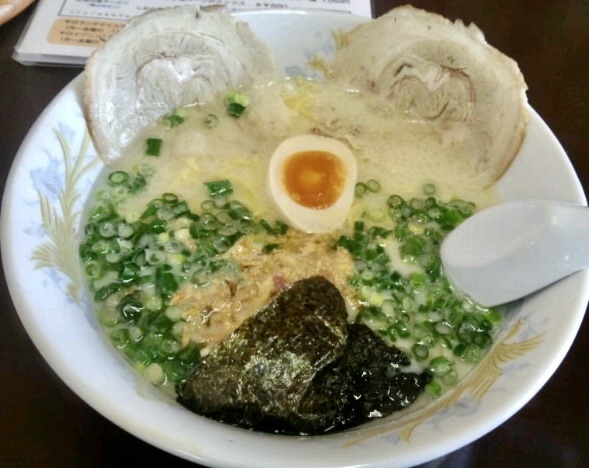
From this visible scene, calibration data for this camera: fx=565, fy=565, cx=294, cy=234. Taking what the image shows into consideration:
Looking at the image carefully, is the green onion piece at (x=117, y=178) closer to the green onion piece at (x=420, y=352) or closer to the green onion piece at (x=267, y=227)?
the green onion piece at (x=267, y=227)

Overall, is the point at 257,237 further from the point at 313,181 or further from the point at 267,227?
the point at 313,181

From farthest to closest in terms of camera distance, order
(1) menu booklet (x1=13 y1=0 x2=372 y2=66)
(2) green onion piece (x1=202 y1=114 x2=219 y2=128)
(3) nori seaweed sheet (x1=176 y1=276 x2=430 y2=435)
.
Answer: (1) menu booklet (x1=13 y1=0 x2=372 y2=66) < (2) green onion piece (x1=202 y1=114 x2=219 y2=128) < (3) nori seaweed sheet (x1=176 y1=276 x2=430 y2=435)

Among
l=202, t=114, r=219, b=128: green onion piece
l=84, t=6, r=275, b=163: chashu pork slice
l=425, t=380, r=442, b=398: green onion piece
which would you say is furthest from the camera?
l=202, t=114, r=219, b=128: green onion piece

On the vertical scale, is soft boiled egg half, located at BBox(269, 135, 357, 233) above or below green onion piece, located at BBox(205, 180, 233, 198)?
below

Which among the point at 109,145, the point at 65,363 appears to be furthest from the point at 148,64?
the point at 65,363

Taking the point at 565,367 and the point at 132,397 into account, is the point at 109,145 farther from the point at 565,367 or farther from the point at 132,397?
the point at 565,367

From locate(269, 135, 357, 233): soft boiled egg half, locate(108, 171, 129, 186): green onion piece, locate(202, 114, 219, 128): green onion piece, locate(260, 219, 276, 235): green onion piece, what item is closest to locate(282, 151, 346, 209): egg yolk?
locate(269, 135, 357, 233): soft boiled egg half

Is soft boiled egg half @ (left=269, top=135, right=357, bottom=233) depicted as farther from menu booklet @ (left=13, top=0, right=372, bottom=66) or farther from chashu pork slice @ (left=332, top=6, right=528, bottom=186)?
menu booklet @ (left=13, top=0, right=372, bottom=66)
